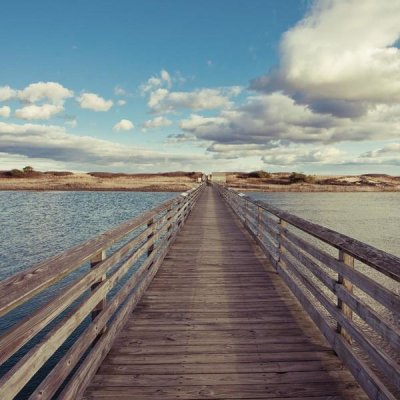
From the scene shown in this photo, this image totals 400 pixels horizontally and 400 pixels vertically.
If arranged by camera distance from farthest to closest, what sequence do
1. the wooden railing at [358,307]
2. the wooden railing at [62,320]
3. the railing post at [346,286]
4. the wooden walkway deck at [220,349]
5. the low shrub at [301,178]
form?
1. the low shrub at [301,178]
2. the railing post at [346,286]
3. the wooden walkway deck at [220,349]
4. the wooden railing at [358,307]
5. the wooden railing at [62,320]

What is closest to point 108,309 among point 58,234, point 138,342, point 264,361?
point 138,342

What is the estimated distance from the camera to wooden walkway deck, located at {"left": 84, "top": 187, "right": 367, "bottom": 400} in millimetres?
3191

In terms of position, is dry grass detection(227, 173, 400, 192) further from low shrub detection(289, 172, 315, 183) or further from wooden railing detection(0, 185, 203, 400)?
wooden railing detection(0, 185, 203, 400)

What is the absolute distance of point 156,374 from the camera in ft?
11.3

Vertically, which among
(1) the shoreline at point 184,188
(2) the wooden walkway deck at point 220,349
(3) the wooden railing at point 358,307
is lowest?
(1) the shoreline at point 184,188

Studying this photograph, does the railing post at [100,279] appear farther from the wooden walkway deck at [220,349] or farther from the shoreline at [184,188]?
the shoreline at [184,188]

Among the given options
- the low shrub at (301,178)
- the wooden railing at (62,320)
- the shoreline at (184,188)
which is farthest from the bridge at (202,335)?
the low shrub at (301,178)

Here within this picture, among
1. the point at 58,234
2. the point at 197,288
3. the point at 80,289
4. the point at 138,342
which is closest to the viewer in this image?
the point at 80,289

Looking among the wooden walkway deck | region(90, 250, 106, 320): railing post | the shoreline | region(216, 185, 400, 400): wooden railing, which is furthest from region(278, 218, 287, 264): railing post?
the shoreline

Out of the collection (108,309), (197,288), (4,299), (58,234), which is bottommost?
(58,234)

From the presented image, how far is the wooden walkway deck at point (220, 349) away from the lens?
3.19 meters

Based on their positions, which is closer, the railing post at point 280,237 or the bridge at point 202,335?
Result: the bridge at point 202,335

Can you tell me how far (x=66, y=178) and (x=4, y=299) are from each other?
13940 centimetres

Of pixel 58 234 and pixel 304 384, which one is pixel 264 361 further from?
pixel 58 234
